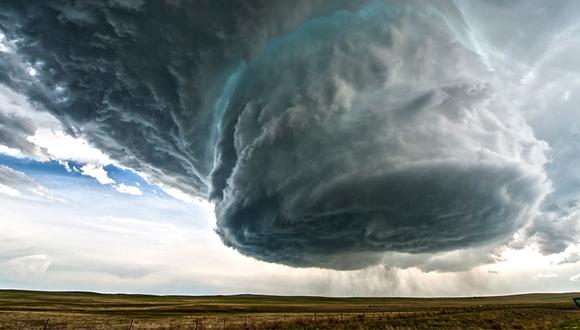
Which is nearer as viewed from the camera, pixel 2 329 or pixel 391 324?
pixel 2 329

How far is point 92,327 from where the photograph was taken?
159 feet

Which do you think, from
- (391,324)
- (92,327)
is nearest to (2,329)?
(92,327)

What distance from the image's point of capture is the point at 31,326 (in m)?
48.8

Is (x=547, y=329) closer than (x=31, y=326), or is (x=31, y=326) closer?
(x=547, y=329)

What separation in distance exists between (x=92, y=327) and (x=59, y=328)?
3.81 meters

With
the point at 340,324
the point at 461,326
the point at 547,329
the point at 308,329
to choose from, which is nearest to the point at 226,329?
the point at 308,329

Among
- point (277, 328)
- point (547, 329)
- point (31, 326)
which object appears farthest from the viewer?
point (31, 326)

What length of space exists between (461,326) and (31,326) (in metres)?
55.3

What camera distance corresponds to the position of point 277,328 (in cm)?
4581

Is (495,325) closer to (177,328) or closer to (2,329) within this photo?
(177,328)

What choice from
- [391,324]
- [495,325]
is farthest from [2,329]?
[495,325]

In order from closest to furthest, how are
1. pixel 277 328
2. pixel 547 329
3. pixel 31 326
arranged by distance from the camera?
pixel 547 329 → pixel 277 328 → pixel 31 326

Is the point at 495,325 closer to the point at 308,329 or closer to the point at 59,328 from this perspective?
the point at 308,329

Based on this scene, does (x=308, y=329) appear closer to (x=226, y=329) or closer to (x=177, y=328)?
(x=226, y=329)
